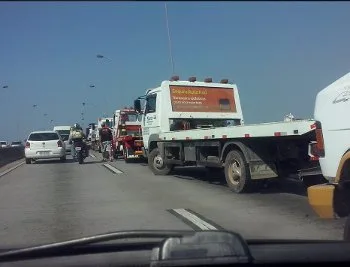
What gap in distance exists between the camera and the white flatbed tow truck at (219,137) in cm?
975

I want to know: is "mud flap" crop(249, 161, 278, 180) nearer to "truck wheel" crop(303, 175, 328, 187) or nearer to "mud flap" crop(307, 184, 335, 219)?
"truck wheel" crop(303, 175, 328, 187)

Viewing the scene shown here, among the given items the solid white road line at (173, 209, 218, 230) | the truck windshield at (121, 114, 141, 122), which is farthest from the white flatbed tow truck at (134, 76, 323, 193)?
the truck windshield at (121, 114, 141, 122)

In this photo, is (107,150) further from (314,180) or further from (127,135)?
(314,180)

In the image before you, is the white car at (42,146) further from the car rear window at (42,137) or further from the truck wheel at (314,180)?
the truck wheel at (314,180)

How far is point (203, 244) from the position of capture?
101 inches

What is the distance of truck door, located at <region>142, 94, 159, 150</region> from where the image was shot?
15727mm

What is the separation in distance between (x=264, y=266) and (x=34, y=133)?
23.8m

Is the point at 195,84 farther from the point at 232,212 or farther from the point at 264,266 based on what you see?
the point at 264,266

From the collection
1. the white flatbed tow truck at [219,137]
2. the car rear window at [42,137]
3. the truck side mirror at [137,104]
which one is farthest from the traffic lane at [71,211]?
the car rear window at [42,137]

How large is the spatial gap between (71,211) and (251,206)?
3.19m

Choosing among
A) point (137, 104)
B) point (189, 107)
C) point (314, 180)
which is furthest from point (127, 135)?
point (314, 180)

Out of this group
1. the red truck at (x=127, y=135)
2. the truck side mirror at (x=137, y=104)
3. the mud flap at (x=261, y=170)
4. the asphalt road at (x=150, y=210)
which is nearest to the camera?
the asphalt road at (x=150, y=210)

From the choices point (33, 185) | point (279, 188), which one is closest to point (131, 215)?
point (279, 188)

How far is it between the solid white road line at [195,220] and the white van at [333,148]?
5.51 feet
